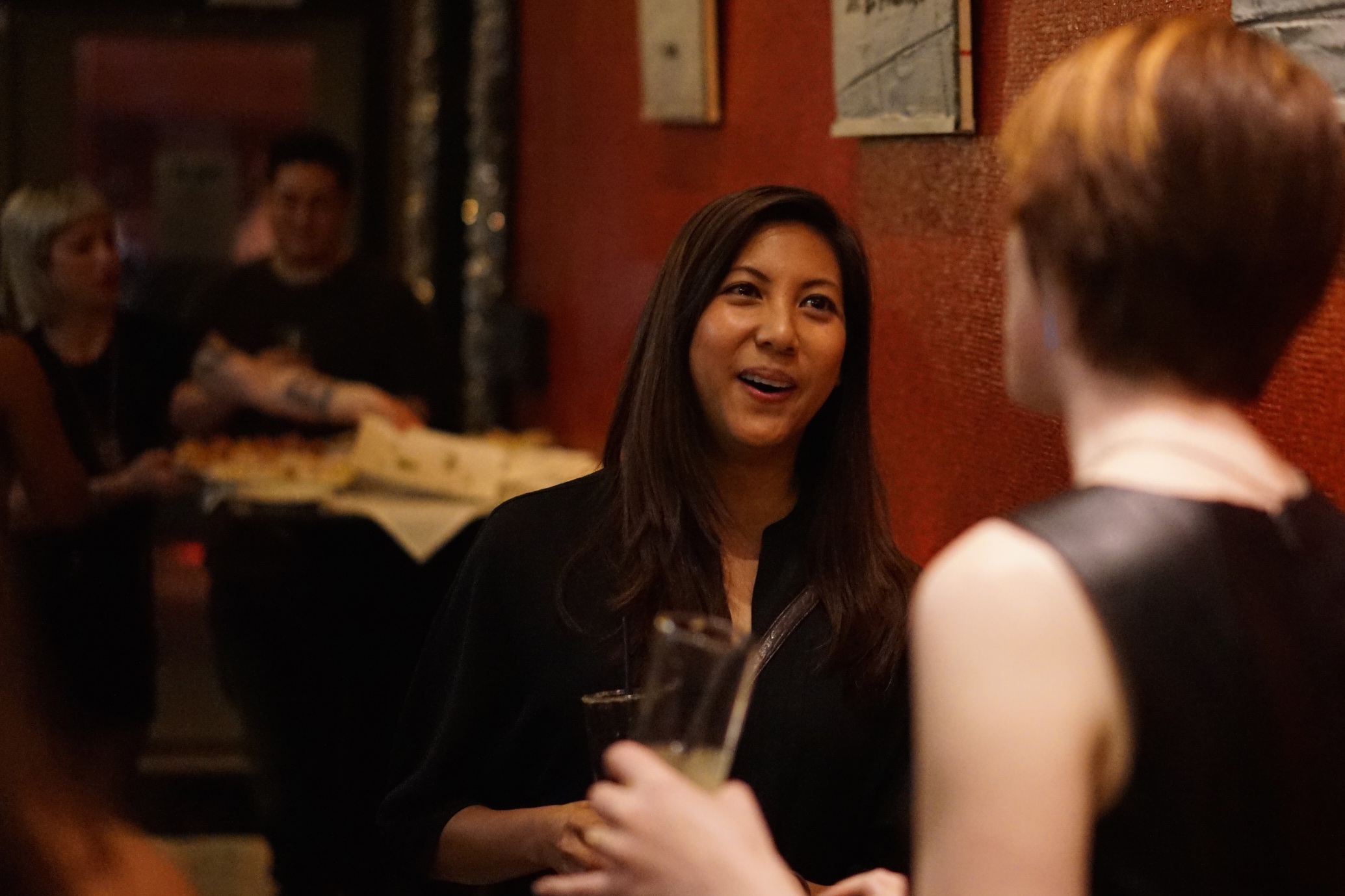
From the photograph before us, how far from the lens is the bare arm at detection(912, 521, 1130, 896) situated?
2.57 feet

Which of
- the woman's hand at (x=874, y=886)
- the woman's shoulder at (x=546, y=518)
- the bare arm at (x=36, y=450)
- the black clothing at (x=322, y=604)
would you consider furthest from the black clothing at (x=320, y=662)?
the woman's hand at (x=874, y=886)

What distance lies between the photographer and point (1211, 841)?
2.68 feet

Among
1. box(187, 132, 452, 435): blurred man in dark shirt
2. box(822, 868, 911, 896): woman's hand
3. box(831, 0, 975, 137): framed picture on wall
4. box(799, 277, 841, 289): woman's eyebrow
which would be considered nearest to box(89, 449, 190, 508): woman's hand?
box(187, 132, 452, 435): blurred man in dark shirt

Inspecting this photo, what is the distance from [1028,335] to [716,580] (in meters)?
0.86

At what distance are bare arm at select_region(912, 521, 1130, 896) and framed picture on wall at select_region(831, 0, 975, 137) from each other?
1417mm

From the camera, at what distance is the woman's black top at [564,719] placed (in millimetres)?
1613

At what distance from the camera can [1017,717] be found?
0.79 meters

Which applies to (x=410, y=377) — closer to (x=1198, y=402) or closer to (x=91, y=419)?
(x=91, y=419)

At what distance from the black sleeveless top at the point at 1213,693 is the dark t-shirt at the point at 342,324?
3690 mm

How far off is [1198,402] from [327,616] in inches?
134

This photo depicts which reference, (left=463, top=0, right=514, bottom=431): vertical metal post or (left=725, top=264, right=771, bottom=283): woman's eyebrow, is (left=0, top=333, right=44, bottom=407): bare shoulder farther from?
(left=463, top=0, right=514, bottom=431): vertical metal post

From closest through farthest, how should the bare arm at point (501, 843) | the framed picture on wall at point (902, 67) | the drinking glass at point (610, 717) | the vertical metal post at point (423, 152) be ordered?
the drinking glass at point (610, 717) < the bare arm at point (501, 843) < the framed picture on wall at point (902, 67) < the vertical metal post at point (423, 152)

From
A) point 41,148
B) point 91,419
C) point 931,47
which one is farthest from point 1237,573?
point 41,148

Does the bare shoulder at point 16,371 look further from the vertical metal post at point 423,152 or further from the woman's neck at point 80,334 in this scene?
the vertical metal post at point 423,152
